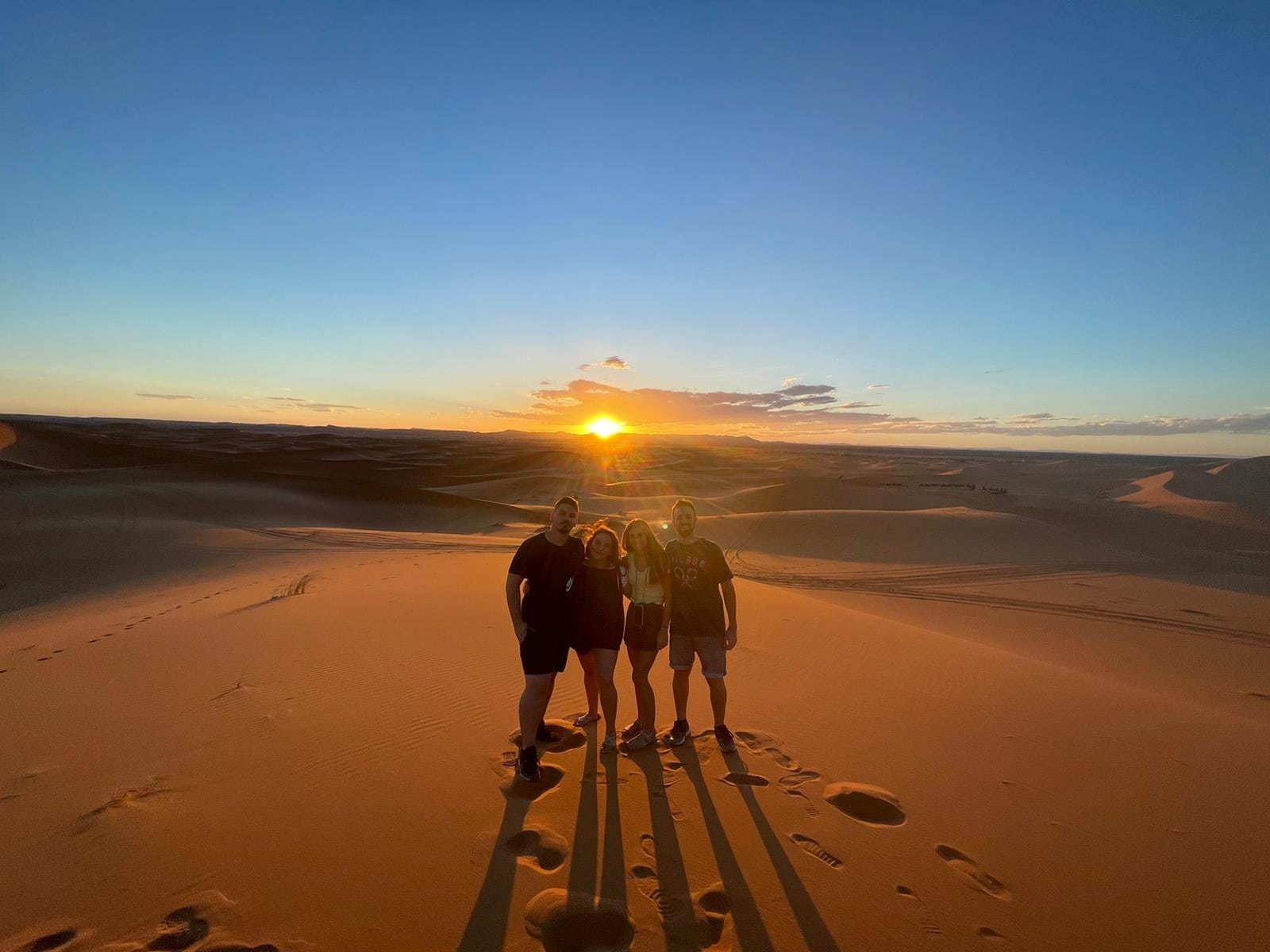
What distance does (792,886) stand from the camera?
3.14 m

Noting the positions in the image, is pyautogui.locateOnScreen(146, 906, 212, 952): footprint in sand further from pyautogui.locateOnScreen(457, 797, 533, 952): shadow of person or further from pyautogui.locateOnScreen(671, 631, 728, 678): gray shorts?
pyautogui.locateOnScreen(671, 631, 728, 678): gray shorts

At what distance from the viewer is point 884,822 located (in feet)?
12.2

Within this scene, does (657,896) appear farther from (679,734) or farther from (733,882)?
(679,734)

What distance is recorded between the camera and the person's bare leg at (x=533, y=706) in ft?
13.1

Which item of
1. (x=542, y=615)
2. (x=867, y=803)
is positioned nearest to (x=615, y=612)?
(x=542, y=615)

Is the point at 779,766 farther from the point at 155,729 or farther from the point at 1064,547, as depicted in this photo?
the point at 1064,547

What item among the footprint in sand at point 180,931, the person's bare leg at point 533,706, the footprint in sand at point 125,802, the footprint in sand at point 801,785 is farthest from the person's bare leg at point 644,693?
the footprint in sand at point 125,802

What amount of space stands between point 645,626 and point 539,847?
1.54 m

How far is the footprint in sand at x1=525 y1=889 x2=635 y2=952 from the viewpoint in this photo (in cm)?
274

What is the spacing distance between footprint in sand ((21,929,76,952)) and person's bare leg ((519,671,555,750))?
7.37 feet

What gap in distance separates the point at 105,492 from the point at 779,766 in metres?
26.0

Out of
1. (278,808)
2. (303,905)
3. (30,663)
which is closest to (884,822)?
(303,905)

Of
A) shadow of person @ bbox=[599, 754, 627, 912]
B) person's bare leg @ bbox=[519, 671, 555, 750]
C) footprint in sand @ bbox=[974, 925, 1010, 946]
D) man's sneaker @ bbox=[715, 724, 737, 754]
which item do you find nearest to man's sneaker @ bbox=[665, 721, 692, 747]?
man's sneaker @ bbox=[715, 724, 737, 754]

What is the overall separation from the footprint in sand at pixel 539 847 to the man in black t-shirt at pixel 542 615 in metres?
0.52
